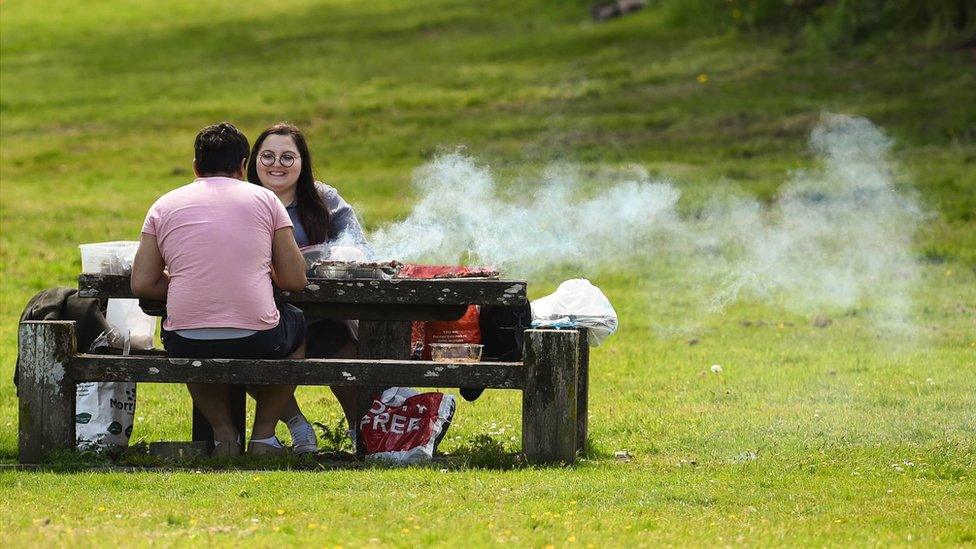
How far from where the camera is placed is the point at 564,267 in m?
14.5

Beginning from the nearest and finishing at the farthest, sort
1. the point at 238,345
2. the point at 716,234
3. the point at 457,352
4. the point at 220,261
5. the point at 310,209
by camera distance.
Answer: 1. the point at 220,261
2. the point at 238,345
3. the point at 457,352
4. the point at 310,209
5. the point at 716,234

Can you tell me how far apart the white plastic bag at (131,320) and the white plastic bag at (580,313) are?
196cm

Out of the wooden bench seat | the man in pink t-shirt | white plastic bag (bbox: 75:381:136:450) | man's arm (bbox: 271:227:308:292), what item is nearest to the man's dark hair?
the man in pink t-shirt

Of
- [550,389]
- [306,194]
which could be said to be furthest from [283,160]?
[550,389]

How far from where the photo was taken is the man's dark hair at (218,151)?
6.79 m

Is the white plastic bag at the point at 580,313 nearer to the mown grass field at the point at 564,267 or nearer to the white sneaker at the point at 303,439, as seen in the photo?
the mown grass field at the point at 564,267

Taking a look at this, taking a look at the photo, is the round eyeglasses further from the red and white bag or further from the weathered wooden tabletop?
the red and white bag

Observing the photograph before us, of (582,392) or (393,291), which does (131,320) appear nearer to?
(393,291)

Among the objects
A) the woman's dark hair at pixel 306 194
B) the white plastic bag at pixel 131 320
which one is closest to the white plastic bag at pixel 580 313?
the woman's dark hair at pixel 306 194

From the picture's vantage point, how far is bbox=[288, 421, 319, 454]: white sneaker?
7.16 meters

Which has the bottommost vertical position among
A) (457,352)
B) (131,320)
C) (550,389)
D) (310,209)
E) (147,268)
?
(550,389)

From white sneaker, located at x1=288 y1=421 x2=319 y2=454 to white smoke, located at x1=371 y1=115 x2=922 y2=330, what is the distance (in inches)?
153

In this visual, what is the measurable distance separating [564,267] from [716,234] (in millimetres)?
1802

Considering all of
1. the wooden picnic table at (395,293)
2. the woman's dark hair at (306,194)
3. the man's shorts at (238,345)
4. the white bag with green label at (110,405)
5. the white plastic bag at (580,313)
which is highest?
the woman's dark hair at (306,194)
